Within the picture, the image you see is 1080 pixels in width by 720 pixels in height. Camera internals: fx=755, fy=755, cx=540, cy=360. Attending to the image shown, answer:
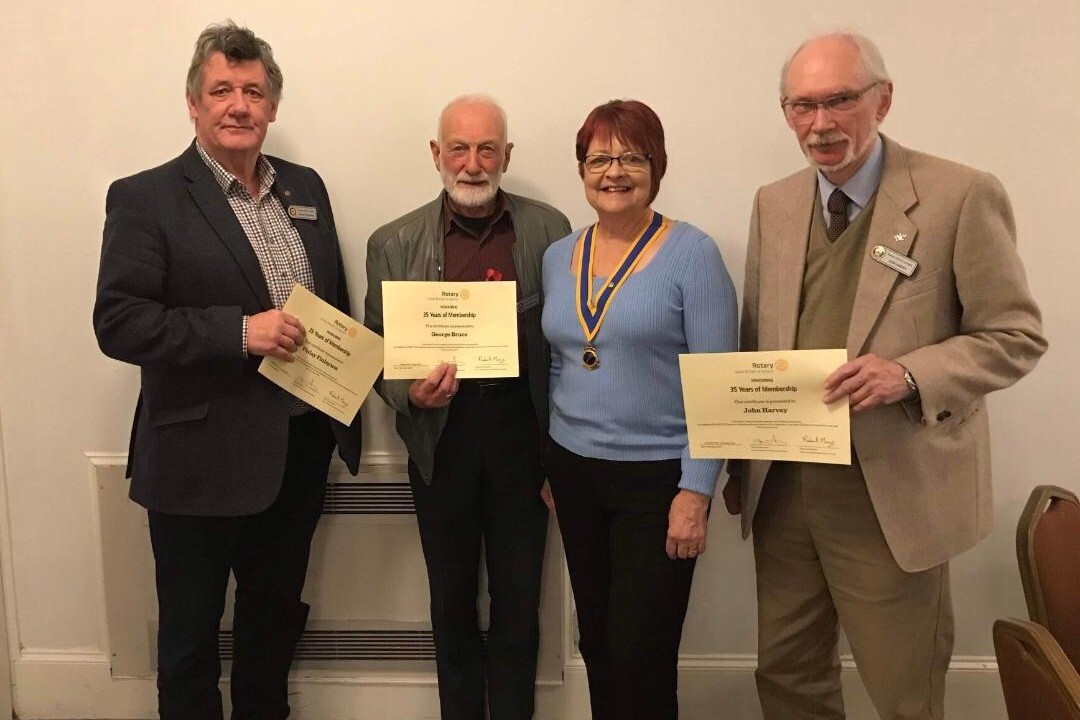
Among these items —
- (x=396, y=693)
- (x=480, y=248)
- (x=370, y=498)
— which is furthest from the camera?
(x=396, y=693)

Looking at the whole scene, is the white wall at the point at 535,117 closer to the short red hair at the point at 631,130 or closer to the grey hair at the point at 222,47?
the grey hair at the point at 222,47

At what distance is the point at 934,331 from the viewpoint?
1569 mm

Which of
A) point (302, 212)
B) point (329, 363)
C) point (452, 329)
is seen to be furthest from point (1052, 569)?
point (302, 212)

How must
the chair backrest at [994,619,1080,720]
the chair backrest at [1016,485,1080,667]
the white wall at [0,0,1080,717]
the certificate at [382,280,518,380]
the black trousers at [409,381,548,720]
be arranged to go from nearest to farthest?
the chair backrest at [994,619,1080,720]
the chair backrest at [1016,485,1080,667]
the certificate at [382,280,518,380]
the black trousers at [409,381,548,720]
the white wall at [0,0,1080,717]

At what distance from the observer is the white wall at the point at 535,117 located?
2232 mm

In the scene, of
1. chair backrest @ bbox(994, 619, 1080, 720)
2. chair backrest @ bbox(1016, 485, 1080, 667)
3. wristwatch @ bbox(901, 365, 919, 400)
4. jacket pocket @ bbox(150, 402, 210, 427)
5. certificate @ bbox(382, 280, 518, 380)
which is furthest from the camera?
jacket pocket @ bbox(150, 402, 210, 427)

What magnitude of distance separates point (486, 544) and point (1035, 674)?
135 centimetres

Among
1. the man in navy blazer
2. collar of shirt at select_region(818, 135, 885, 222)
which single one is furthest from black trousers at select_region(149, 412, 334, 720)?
collar of shirt at select_region(818, 135, 885, 222)

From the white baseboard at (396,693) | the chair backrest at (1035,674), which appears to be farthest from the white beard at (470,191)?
the white baseboard at (396,693)

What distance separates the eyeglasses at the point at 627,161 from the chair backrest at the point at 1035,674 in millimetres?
1149

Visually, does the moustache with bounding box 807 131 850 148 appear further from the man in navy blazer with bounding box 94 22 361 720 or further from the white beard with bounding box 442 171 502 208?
the man in navy blazer with bounding box 94 22 361 720

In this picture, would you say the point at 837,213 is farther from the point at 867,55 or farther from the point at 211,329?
the point at 211,329

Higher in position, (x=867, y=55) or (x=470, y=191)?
(x=867, y=55)

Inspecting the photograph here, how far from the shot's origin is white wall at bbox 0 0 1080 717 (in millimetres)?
2232
